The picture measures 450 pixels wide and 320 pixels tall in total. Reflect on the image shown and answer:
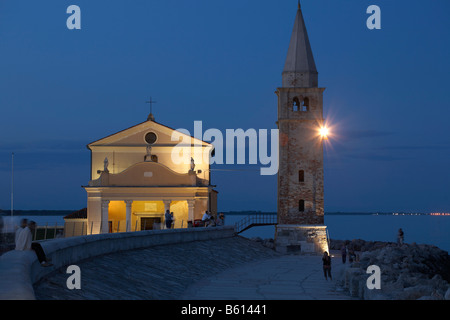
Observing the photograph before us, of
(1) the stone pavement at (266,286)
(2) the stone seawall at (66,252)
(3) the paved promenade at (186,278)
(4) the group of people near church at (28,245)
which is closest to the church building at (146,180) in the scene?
(2) the stone seawall at (66,252)

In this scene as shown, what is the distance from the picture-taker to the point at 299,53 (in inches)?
1750

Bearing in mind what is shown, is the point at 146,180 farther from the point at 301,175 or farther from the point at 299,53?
the point at 299,53

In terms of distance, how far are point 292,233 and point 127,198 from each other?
1109cm

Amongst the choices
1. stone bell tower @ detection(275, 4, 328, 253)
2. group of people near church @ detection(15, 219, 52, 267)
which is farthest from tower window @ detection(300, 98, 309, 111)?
group of people near church @ detection(15, 219, 52, 267)

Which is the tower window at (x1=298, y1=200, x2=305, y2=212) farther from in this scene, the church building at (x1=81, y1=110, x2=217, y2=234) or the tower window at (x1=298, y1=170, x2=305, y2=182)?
the church building at (x1=81, y1=110, x2=217, y2=234)

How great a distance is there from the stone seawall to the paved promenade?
0.27 m

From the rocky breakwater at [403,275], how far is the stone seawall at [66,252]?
7.43 m

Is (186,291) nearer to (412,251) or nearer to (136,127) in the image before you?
(412,251)

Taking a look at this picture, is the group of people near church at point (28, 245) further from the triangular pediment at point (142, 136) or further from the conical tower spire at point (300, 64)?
the triangular pediment at point (142, 136)

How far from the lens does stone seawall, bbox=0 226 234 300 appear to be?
936 cm

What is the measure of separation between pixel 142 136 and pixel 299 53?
12.5m

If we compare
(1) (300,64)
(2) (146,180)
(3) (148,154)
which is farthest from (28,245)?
(1) (300,64)
